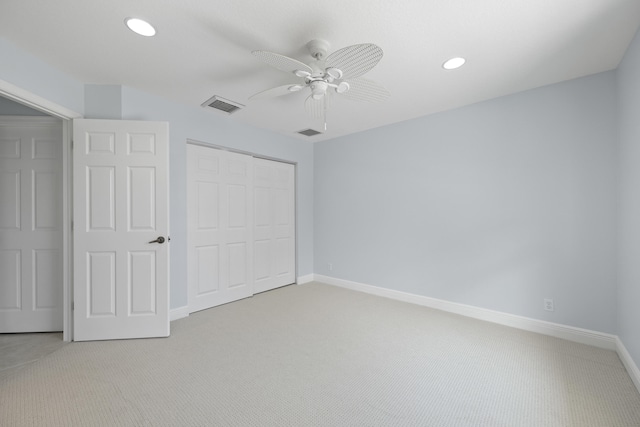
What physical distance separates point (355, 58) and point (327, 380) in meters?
2.24

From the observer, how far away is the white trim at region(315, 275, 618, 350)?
8.20ft

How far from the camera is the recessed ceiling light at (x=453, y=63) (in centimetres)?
227

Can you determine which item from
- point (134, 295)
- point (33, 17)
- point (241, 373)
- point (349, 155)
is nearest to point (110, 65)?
point (33, 17)

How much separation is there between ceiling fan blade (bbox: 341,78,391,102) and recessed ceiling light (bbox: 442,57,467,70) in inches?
25.0

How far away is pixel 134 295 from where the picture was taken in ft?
8.88

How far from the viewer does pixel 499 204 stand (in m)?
3.04

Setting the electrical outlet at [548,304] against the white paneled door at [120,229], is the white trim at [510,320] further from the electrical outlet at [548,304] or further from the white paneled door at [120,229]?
the white paneled door at [120,229]

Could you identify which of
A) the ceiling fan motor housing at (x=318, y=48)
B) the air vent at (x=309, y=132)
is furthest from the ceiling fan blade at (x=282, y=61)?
the air vent at (x=309, y=132)

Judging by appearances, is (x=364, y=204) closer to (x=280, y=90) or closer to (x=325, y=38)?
(x=280, y=90)

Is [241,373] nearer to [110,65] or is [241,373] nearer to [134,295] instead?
[134,295]

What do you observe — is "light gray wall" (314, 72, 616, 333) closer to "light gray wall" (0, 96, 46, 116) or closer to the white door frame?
the white door frame

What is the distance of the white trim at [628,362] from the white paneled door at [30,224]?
16.6 ft

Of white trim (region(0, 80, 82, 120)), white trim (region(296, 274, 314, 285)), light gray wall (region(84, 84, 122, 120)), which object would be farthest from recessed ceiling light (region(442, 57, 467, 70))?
white trim (region(296, 274, 314, 285))

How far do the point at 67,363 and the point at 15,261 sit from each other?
1.43 m
